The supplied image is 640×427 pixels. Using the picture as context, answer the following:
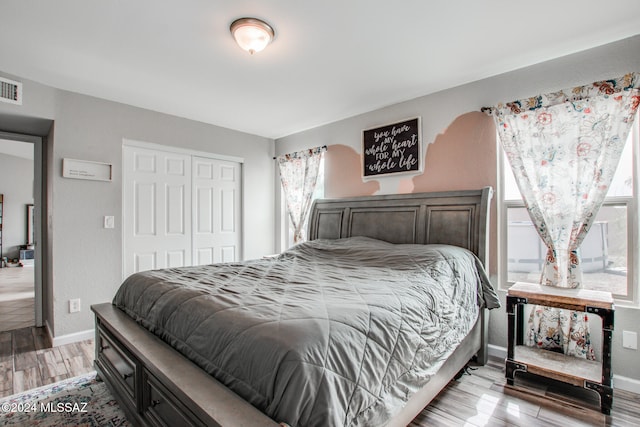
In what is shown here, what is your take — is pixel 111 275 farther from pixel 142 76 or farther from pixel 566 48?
pixel 566 48

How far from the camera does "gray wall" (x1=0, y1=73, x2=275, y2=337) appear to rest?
114 inches

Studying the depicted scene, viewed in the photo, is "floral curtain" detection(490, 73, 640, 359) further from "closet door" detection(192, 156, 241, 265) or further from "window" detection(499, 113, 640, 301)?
"closet door" detection(192, 156, 241, 265)

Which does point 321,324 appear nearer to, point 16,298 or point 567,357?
point 567,357

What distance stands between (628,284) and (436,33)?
2152 mm

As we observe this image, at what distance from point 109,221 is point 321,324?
9.96ft

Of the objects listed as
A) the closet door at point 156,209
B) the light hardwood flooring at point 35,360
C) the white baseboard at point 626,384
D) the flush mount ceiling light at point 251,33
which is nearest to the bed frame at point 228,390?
the light hardwood flooring at point 35,360

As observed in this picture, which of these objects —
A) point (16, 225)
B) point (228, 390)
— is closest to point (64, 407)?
point (228, 390)

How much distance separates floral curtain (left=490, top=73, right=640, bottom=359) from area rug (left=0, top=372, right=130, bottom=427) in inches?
117

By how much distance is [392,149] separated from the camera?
10.9 feet

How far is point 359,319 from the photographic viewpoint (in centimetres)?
121

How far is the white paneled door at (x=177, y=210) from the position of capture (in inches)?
136

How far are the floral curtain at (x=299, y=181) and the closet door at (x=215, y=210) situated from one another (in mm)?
683

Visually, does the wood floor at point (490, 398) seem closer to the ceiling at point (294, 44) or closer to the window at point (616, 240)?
the window at point (616, 240)

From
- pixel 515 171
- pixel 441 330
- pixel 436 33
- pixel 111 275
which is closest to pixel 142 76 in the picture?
pixel 111 275
